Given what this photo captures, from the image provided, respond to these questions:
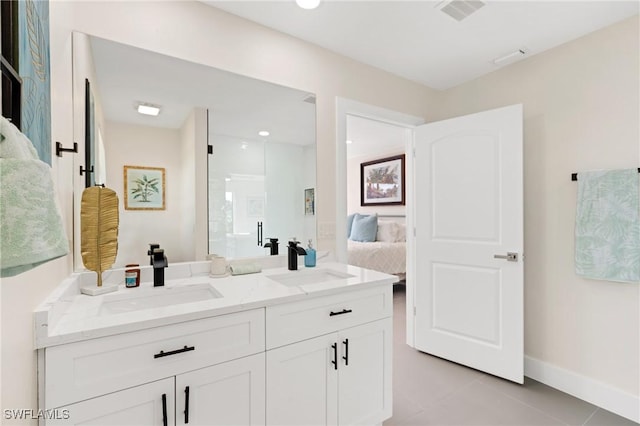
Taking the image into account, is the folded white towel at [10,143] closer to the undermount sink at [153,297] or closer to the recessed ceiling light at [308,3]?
the undermount sink at [153,297]

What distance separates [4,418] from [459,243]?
2.59 metres

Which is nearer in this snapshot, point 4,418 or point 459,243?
point 4,418

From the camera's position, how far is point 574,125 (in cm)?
213

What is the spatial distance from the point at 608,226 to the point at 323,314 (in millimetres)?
1915

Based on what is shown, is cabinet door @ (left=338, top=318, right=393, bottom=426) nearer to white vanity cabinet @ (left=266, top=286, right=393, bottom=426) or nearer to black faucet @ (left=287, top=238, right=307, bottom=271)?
white vanity cabinet @ (left=266, top=286, right=393, bottom=426)

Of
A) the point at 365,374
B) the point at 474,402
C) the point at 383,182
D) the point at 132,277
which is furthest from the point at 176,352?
the point at 383,182

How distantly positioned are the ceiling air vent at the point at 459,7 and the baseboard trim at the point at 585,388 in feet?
8.21

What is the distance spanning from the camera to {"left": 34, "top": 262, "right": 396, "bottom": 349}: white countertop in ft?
3.10

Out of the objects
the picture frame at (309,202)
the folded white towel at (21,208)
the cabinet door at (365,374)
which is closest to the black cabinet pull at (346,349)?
the cabinet door at (365,374)

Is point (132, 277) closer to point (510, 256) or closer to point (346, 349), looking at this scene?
point (346, 349)

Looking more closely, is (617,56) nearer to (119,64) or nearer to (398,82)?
(398,82)

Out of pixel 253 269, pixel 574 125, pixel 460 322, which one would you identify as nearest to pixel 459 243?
pixel 460 322

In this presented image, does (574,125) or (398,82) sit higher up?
(398,82)

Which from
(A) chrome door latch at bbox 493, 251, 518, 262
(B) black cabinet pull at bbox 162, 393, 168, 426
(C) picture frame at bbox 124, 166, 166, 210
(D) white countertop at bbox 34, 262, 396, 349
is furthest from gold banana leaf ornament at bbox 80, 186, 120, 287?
(A) chrome door latch at bbox 493, 251, 518, 262
